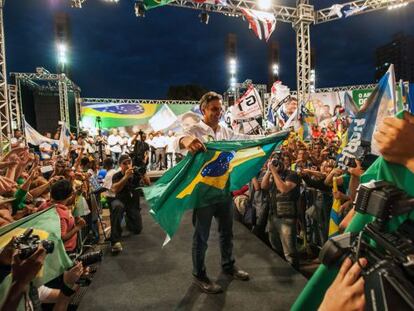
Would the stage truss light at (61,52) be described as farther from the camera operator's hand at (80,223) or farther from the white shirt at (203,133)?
the white shirt at (203,133)

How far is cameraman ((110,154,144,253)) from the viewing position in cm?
503

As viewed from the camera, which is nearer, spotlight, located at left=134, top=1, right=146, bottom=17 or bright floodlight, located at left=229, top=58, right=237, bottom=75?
spotlight, located at left=134, top=1, right=146, bottom=17

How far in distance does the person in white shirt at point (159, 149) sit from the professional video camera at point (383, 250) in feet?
45.1

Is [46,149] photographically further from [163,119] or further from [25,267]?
[25,267]

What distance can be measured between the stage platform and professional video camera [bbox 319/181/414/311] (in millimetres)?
2199

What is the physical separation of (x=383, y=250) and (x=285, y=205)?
3.17 meters

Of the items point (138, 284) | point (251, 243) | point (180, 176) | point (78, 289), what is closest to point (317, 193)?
point (251, 243)

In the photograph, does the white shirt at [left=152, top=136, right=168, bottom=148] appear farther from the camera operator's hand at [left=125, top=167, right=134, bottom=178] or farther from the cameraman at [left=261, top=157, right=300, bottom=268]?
the cameraman at [left=261, top=157, right=300, bottom=268]

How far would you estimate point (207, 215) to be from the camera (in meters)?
2.95

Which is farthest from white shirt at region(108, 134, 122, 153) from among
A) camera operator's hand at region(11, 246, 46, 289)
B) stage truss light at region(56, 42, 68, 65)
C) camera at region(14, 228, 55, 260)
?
camera operator's hand at region(11, 246, 46, 289)

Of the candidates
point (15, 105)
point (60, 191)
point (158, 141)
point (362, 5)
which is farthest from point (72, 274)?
point (15, 105)

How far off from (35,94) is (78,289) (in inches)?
823

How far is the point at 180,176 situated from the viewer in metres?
2.97

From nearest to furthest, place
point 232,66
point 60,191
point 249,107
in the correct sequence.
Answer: point 60,191 → point 249,107 → point 232,66
